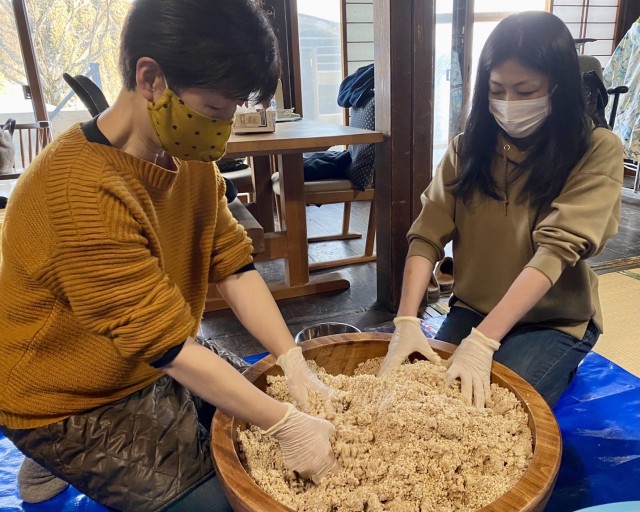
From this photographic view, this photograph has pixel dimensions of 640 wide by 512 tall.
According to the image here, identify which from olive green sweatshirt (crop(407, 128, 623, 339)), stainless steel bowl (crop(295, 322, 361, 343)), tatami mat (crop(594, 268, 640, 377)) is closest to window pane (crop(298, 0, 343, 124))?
tatami mat (crop(594, 268, 640, 377))

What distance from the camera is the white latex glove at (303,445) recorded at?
82cm

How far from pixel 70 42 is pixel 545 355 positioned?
4357 mm

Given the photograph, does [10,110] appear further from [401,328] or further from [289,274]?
[401,328]

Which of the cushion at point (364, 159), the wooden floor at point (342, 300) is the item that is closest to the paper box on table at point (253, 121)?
the cushion at point (364, 159)

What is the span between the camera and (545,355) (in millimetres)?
1200

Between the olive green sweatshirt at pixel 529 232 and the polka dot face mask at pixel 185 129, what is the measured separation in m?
0.68

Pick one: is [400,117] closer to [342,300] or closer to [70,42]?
[342,300]

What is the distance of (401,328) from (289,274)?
1490mm

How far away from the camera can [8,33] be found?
12.8 feet

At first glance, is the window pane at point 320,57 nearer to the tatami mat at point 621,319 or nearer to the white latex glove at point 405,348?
the tatami mat at point 621,319

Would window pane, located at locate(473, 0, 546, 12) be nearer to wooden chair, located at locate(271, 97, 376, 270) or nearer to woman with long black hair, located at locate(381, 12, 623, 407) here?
wooden chair, located at locate(271, 97, 376, 270)

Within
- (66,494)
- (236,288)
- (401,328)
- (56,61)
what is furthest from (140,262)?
(56,61)

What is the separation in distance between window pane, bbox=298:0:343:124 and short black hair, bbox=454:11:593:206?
146 inches

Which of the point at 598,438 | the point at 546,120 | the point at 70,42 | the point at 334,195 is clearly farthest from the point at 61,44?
the point at 598,438
